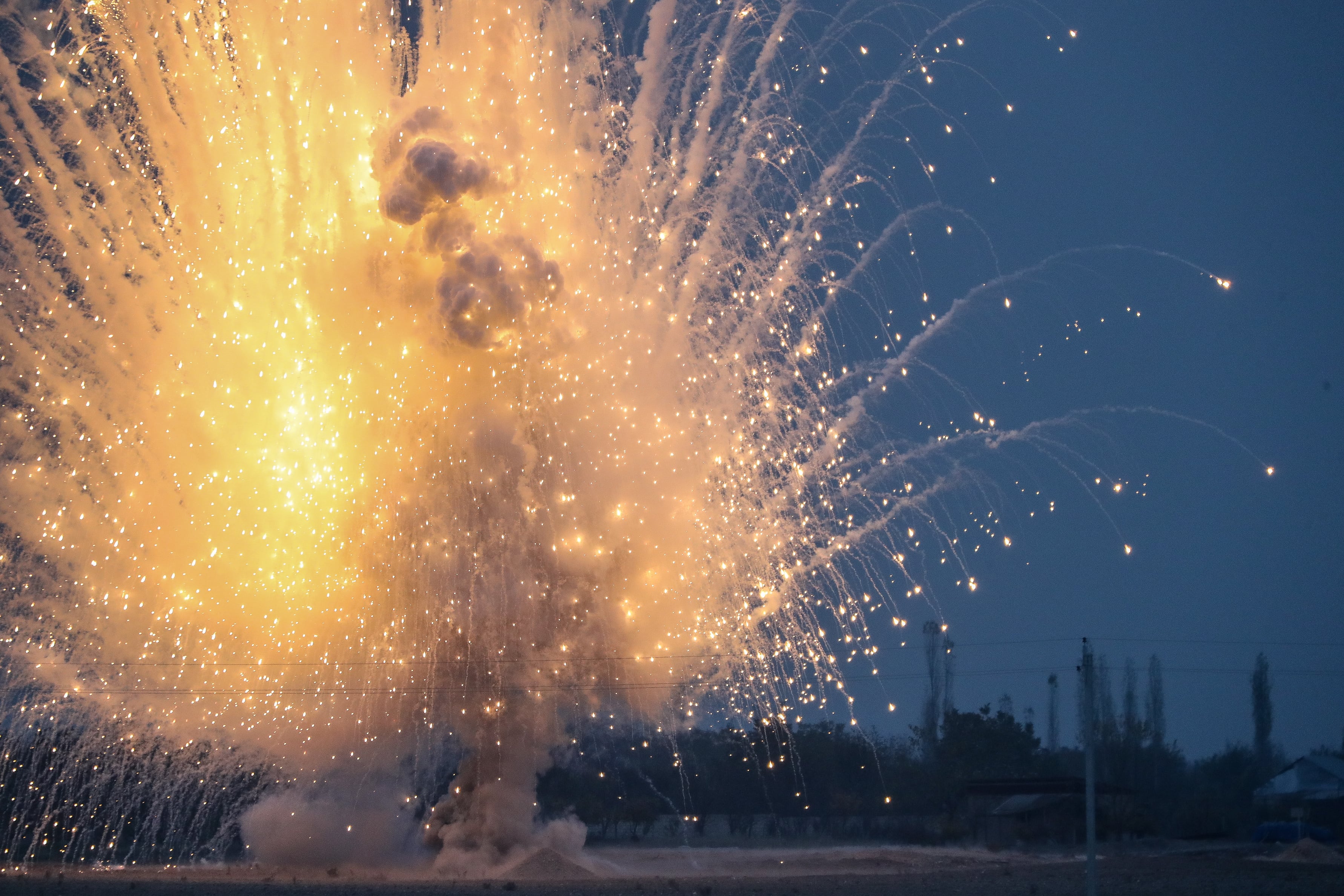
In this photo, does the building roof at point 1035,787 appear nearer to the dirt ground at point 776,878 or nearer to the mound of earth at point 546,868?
the dirt ground at point 776,878

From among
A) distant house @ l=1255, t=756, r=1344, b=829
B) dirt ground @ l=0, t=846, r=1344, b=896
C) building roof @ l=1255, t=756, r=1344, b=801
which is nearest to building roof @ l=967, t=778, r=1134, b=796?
dirt ground @ l=0, t=846, r=1344, b=896

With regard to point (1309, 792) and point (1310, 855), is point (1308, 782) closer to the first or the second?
point (1309, 792)

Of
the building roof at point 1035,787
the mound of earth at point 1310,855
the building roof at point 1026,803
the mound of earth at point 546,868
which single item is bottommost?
the mound of earth at point 546,868

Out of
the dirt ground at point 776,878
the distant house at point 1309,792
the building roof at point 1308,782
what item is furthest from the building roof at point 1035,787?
the building roof at point 1308,782

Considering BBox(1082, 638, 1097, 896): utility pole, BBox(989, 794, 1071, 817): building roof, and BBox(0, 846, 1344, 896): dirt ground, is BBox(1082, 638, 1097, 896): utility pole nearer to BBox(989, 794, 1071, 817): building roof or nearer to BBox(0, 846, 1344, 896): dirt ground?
BBox(0, 846, 1344, 896): dirt ground

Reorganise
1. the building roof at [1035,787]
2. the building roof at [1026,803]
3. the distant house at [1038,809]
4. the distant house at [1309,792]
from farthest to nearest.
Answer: the distant house at [1309,792] < the building roof at [1026,803] < the distant house at [1038,809] < the building roof at [1035,787]

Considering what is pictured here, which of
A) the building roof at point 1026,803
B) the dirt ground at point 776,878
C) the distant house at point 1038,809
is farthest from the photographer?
the building roof at point 1026,803

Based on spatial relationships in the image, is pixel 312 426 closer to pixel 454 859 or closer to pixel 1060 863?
pixel 454 859

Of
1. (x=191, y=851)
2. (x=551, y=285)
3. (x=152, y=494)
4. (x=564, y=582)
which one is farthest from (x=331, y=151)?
(x=191, y=851)
